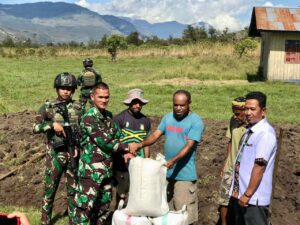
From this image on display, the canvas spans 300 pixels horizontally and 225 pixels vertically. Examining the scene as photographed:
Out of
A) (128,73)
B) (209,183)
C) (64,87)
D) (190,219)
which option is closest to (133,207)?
(190,219)

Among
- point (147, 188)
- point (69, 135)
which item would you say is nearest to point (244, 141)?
point (147, 188)

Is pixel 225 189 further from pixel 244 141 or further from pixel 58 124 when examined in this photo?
pixel 58 124

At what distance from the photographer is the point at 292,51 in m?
20.8

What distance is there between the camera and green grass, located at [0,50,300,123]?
13.0 metres

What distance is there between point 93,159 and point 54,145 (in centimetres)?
67

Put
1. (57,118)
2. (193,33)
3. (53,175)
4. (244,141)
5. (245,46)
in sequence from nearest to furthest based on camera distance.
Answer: (244,141), (57,118), (53,175), (245,46), (193,33)

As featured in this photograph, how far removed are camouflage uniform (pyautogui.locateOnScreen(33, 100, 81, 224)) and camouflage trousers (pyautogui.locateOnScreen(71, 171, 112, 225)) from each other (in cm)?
33

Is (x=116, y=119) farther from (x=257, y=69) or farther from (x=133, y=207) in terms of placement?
(x=257, y=69)

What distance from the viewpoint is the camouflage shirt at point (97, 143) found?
431cm

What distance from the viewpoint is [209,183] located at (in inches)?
251

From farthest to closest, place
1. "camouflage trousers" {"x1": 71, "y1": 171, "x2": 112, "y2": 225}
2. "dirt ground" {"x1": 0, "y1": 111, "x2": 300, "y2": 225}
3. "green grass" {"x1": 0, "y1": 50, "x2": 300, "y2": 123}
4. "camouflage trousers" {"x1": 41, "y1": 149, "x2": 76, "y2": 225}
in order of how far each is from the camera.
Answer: "green grass" {"x1": 0, "y1": 50, "x2": 300, "y2": 123}, "dirt ground" {"x1": 0, "y1": 111, "x2": 300, "y2": 225}, "camouflage trousers" {"x1": 41, "y1": 149, "x2": 76, "y2": 225}, "camouflage trousers" {"x1": 71, "y1": 171, "x2": 112, "y2": 225}

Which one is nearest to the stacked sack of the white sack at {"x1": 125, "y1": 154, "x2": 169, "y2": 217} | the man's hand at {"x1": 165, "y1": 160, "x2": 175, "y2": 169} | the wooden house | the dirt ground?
the white sack at {"x1": 125, "y1": 154, "x2": 169, "y2": 217}

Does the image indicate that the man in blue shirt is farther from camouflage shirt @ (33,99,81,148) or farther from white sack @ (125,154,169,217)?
camouflage shirt @ (33,99,81,148)

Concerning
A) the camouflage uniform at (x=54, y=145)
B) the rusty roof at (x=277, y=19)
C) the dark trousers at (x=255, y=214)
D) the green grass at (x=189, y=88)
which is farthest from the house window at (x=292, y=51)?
the dark trousers at (x=255, y=214)
